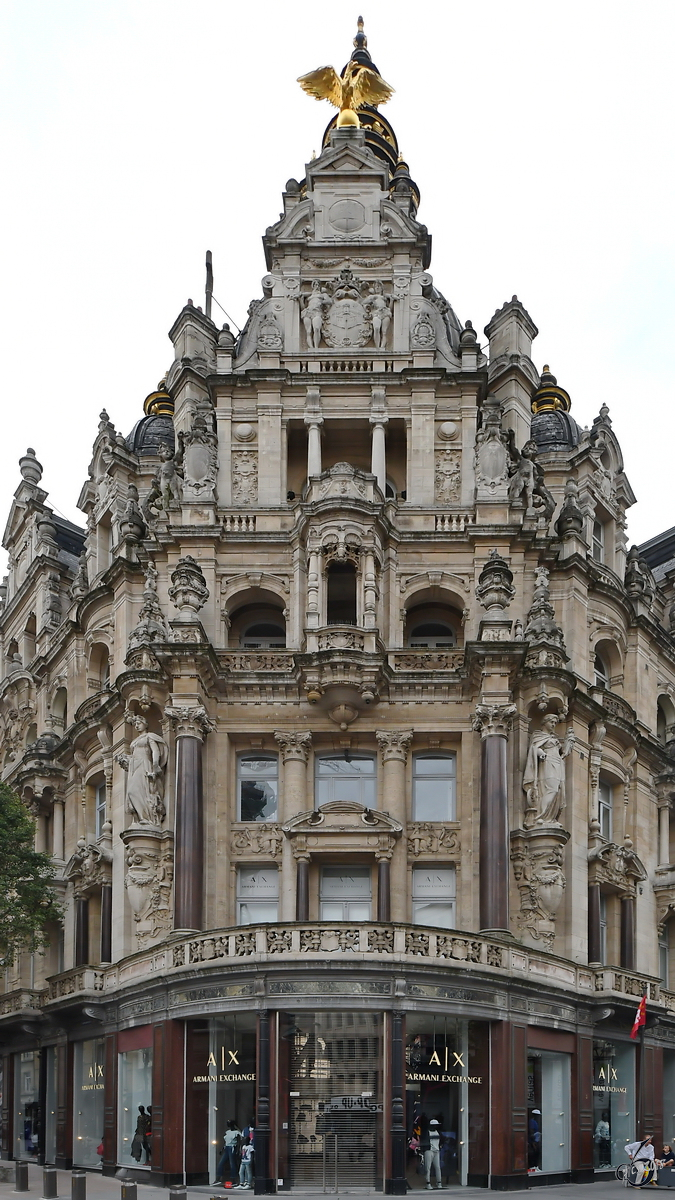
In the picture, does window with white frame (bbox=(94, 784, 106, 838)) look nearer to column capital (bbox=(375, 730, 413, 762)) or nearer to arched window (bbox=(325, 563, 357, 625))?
arched window (bbox=(325, 563, 357, 625))

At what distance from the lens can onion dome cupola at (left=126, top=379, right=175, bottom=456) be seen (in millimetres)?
58062

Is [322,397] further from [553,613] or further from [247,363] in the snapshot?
[553,613]

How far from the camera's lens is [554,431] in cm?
5691

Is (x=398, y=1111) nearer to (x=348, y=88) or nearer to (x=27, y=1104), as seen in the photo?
(x=27, y=1104)

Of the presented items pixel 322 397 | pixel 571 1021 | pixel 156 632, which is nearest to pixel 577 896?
pixel 571 1021

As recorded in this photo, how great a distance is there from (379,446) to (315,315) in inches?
221

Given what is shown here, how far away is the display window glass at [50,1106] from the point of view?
165ft

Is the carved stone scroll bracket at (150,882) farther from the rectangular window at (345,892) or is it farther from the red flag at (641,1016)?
the red flag at (641,1016)

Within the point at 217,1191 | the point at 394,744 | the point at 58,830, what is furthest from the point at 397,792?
the point at 58,830

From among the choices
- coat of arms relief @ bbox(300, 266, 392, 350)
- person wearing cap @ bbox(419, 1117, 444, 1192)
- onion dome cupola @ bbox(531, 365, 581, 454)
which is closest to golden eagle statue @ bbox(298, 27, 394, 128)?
coat of arms relief @ bbox(300, 266, 392, 350)

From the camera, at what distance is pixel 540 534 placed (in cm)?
4988

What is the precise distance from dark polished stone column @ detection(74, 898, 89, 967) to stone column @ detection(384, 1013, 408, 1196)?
16.3m

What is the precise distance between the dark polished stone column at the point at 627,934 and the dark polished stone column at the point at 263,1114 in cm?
1617

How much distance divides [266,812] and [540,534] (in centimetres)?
1301
